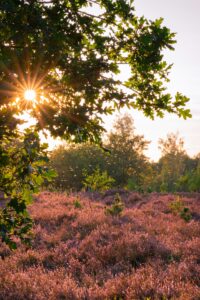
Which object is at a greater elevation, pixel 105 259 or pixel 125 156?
pixel 125 156

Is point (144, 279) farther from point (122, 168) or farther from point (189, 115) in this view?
point (122, 168)

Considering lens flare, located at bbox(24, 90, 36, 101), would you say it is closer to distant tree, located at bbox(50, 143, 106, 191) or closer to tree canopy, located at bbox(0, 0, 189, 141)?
tree canopy, located at bbox(0, 0, 189, 141)

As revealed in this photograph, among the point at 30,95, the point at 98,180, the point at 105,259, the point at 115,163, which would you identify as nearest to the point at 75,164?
the point at 115,163

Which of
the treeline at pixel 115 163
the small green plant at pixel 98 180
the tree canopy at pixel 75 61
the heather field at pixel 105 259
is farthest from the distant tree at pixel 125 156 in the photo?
the tree canopy at pixel 75 61

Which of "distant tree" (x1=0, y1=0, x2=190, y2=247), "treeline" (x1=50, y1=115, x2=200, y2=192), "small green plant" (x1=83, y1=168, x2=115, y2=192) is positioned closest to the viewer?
"distant tree" (x1=0, y1=0, x2=190, y2=247)

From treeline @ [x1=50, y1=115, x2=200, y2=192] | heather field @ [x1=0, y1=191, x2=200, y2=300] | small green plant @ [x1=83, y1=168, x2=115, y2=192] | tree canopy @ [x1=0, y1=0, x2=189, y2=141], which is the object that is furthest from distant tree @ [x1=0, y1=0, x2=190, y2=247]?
treeline @ [x1=50, y1=115, x2=200, y2=192]

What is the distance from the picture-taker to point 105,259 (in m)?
7.72

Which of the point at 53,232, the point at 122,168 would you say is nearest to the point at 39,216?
the point at 53,232

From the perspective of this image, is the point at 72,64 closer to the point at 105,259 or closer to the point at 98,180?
the point at 105,259

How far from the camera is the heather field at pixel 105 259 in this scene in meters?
5.70

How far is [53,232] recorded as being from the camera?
418 inches

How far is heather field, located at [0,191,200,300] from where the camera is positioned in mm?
5695

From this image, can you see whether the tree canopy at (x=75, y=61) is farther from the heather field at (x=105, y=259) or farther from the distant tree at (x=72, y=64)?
the heather field at (x=105, y=259)

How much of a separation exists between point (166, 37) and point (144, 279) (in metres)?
4.30
